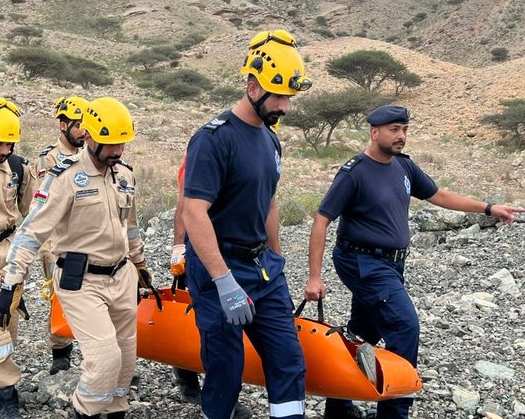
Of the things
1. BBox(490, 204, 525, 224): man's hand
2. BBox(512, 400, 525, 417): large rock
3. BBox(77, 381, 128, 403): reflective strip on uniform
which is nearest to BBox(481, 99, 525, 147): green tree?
BBox(490, 204, 525, 224): man's hand

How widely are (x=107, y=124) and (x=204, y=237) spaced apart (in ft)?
2.88

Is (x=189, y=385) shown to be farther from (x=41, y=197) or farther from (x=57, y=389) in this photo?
(x=41, y=197)

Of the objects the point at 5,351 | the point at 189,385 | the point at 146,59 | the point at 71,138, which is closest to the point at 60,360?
the point at 5,351

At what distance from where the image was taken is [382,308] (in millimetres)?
3611

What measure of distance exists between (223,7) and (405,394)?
186 feet

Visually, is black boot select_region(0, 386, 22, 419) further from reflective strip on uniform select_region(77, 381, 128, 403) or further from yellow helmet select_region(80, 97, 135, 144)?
yellow helmet select_region(80, 97, 135, 144)

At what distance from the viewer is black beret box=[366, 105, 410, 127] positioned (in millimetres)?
3697

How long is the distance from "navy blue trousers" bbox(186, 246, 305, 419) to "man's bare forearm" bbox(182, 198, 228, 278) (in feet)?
0.68

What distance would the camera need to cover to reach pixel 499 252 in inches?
294

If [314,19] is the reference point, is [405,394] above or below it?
below

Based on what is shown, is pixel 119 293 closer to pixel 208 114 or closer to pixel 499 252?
pixel 499 252

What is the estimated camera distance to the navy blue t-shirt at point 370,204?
3666 millimetres

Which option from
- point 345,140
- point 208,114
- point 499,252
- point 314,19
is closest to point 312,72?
point 208,114

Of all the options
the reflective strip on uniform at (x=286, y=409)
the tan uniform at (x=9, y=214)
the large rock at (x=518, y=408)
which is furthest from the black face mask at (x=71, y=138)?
the large rock at (x=518, y=408)
